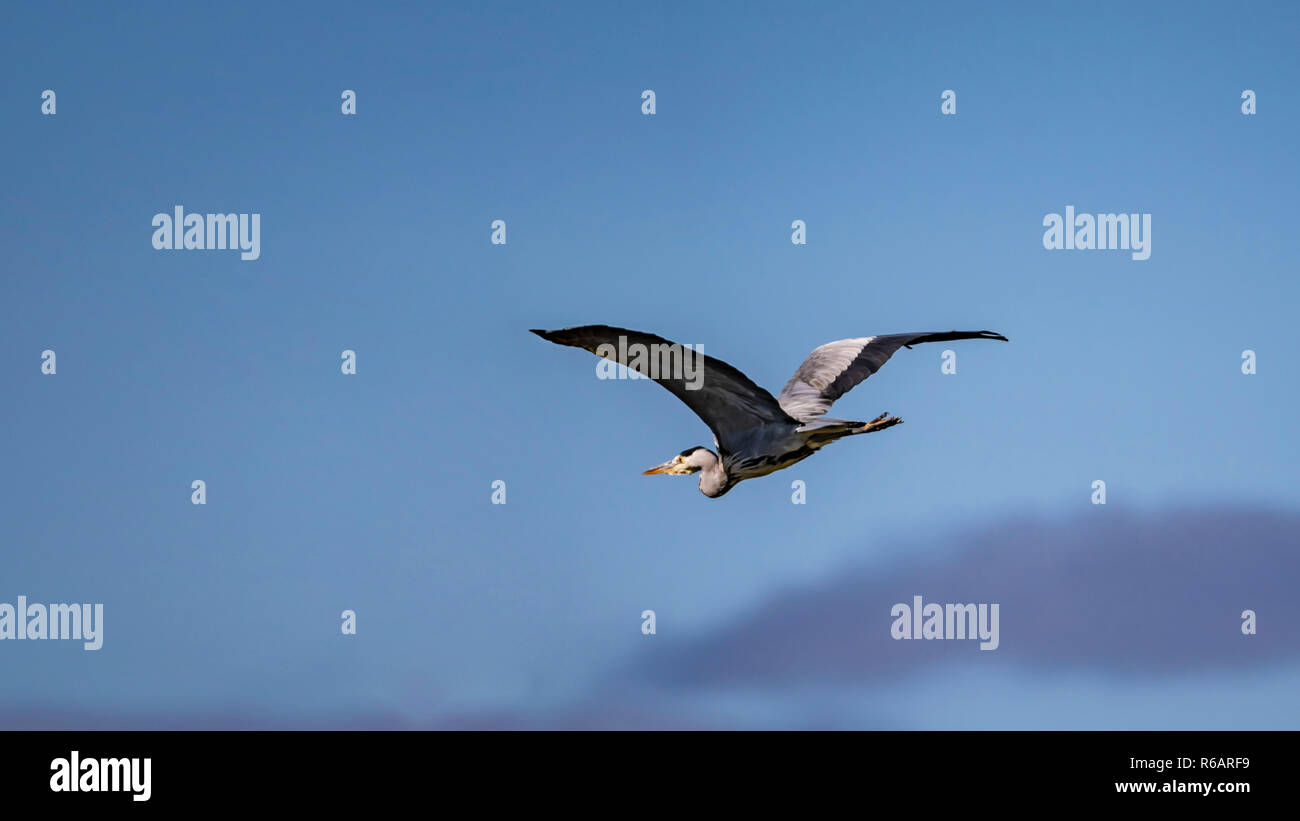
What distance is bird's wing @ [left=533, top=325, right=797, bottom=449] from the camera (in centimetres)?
1426

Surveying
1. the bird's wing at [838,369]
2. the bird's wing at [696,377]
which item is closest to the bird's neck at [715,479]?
the bird's wing at [696,377]

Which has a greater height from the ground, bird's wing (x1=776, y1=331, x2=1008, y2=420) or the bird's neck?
bird's wing (x1=776, y1=331, x2=1008, y2=420)

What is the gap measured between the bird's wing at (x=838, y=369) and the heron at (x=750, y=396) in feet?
0.05

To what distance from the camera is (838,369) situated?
19.0 metres

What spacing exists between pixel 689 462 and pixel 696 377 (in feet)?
9.63

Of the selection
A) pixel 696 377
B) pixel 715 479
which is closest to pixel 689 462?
pixel 715 479

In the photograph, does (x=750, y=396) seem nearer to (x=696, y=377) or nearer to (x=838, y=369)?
(x=696, y=377)

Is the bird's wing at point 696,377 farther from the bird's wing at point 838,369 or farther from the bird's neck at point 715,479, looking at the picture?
the bird's wing at point 838,369

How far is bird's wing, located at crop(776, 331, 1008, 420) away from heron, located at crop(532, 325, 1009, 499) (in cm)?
1

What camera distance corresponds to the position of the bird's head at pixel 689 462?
60.7 ft

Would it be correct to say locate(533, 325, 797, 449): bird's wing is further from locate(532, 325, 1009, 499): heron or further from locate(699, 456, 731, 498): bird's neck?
locate(699, 456, 731, 498): bird's neck

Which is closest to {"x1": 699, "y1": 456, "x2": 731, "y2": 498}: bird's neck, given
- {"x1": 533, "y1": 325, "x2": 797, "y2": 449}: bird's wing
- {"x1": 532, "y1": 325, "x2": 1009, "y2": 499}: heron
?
{"x1": 532, "y1": 325, "x2": 1009, "y2": 499}: heron
